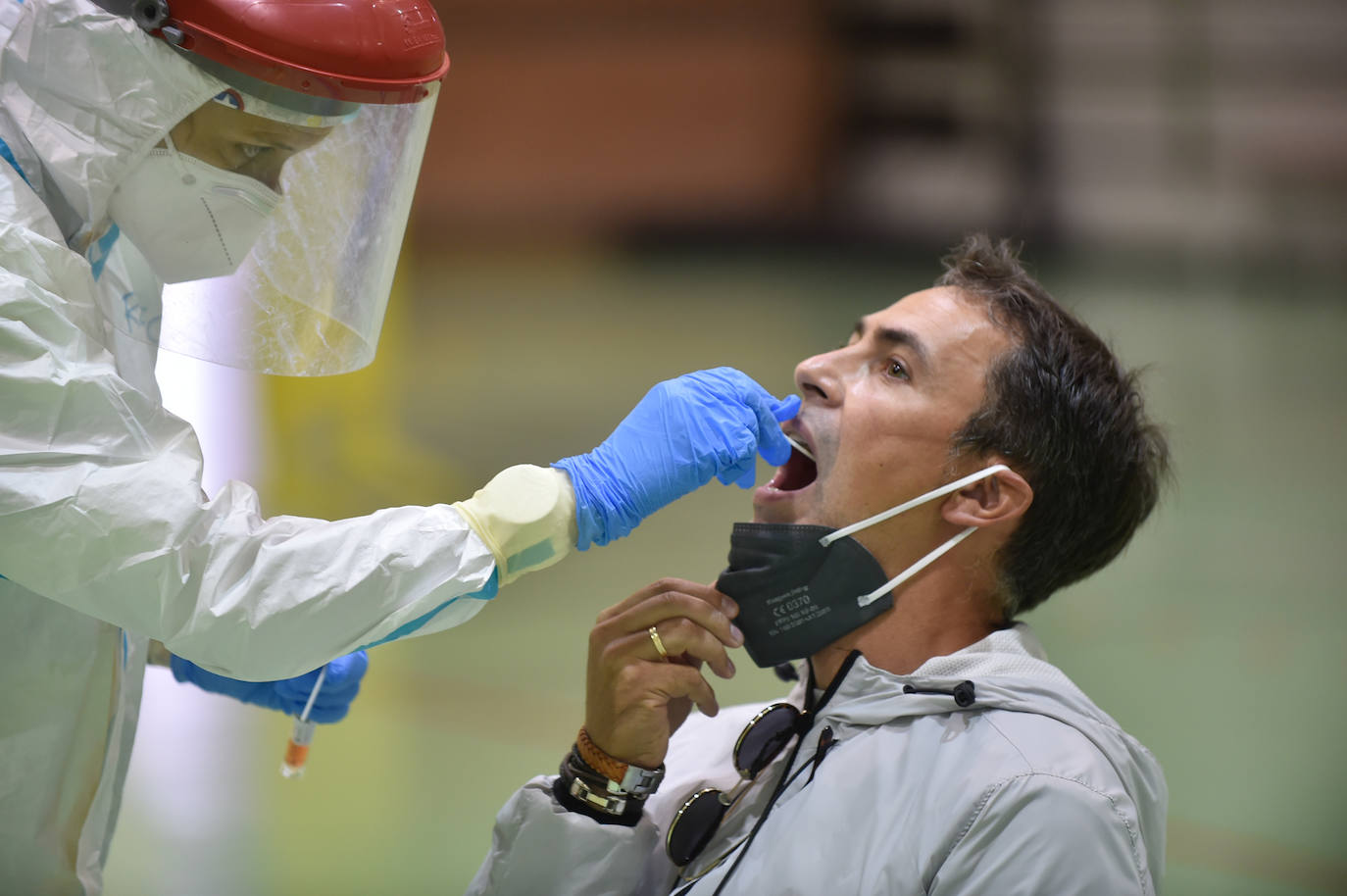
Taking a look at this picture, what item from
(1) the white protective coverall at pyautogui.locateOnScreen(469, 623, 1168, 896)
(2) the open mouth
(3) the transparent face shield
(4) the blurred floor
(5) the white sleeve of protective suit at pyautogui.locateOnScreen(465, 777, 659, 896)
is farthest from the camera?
(4) the blurred floor

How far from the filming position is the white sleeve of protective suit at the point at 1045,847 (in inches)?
60.4

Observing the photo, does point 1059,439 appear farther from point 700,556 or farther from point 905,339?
point 700,556

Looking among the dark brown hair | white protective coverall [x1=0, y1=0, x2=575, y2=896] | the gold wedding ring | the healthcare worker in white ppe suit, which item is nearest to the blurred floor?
the dark brown hair

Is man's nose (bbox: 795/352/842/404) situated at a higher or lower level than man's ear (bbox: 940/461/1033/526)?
higher

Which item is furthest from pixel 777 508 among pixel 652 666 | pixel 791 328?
pixel 791 328

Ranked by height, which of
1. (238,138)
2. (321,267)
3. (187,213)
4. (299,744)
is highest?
(238,138)

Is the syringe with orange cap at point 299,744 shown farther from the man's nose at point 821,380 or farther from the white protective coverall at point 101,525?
the man's nose at point 821,380

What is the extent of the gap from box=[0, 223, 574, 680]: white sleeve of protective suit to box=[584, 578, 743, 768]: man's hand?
1.19 feet

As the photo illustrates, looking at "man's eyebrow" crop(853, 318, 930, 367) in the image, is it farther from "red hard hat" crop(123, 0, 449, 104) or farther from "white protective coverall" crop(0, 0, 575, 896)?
"red hard hat" crop(123, 0, 449, 104)

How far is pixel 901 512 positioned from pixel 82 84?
1454 millimetres

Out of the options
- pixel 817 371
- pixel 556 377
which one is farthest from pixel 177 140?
pixel 556 377

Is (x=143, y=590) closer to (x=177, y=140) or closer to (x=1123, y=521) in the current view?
(x=177, y=140)

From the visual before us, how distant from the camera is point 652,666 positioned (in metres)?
1.92

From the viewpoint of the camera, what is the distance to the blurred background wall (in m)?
3.73
